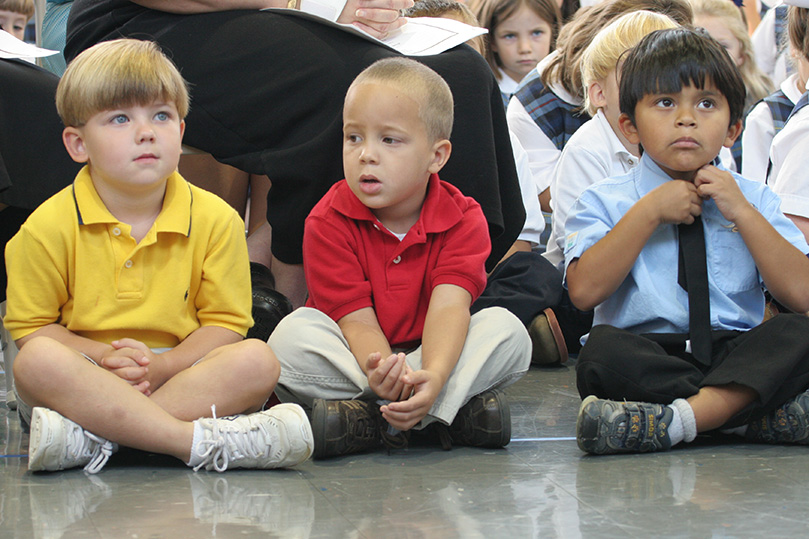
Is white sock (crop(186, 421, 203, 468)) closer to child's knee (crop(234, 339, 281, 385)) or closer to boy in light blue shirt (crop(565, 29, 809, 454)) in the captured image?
child's knee (crop(234, 339, 281, 385))

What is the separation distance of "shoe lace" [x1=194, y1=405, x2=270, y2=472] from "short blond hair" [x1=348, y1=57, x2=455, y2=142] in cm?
65

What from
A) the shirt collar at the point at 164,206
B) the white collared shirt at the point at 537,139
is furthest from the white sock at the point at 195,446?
the white collared shirt at the point at 537,139

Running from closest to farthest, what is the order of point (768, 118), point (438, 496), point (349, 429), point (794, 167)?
point (438, 496), point (349, 429), point (794, 167), point (768, 118)

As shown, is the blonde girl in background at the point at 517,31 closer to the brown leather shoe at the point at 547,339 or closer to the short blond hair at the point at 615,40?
the short blond hair at the point at 615,40

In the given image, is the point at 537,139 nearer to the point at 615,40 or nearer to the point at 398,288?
the point at 615,40

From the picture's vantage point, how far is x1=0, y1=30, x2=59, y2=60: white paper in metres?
1.99

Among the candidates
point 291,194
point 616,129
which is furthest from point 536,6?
point 291,194

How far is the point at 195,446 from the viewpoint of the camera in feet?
4.97

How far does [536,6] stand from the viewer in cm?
403

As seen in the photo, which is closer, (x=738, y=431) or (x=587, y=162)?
(x=738, y=431)

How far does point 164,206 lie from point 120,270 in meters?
0.13

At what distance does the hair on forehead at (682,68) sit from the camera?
1.88m

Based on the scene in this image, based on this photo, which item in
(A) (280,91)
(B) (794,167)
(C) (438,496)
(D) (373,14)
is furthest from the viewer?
(B) (794,167)

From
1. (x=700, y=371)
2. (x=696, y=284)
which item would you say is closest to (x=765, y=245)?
(x=696, y=284)
